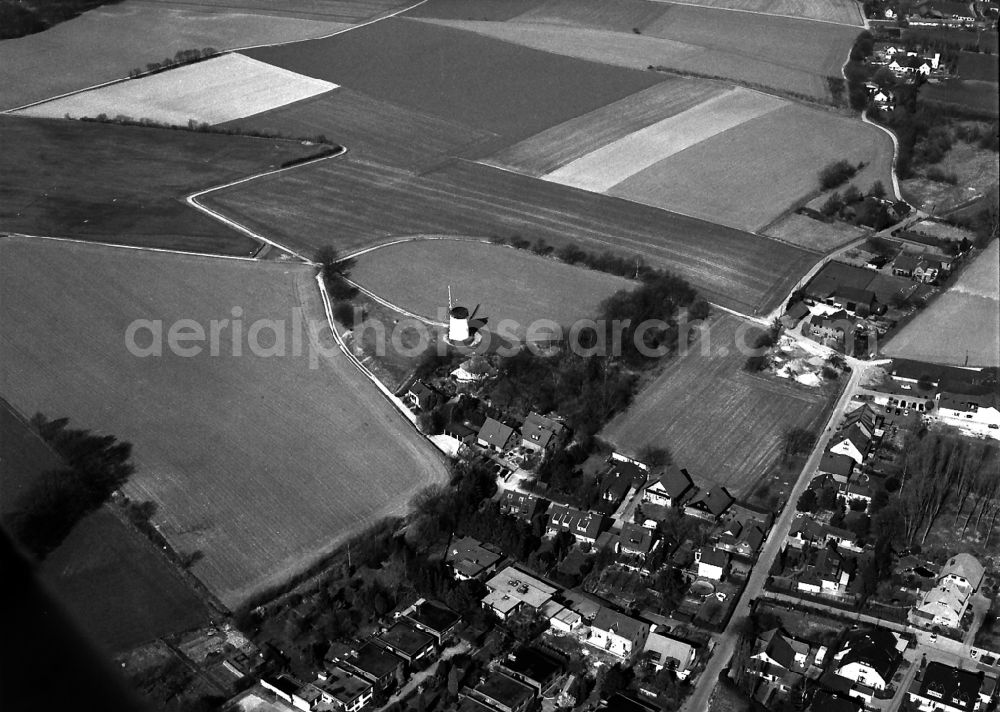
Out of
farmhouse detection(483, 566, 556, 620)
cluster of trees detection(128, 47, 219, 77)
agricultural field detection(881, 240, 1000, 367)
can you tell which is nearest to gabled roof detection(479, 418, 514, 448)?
farmhouse detection(483, 566, 556, 620)

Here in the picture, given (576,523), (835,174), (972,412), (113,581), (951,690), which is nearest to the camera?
(951,690)

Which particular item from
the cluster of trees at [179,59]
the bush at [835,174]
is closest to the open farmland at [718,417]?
the bush at [835,174]

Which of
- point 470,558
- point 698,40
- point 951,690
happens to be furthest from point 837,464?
point 698,40

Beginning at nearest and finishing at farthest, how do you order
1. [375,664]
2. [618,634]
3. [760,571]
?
[375,664], [618,634], [760,571]

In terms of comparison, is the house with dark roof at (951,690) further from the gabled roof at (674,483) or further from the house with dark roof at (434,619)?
the house with dark roof at (434,619)

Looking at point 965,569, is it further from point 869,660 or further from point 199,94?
point 199,94

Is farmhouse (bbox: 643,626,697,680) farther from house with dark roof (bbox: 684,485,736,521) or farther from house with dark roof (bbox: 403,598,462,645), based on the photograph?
house with dark roof (bbox: 684,485,736,521)

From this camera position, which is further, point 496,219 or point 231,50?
point 231,50
